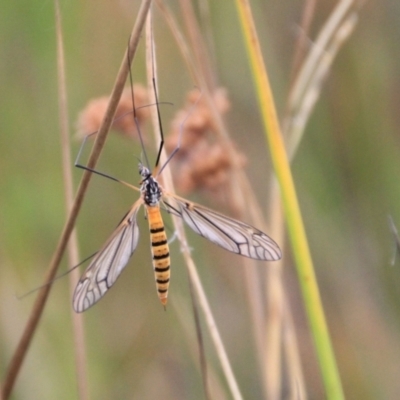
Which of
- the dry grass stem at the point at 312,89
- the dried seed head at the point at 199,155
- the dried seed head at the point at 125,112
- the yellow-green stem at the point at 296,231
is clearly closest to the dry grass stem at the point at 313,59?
the dry grass stem at the point at 312,89

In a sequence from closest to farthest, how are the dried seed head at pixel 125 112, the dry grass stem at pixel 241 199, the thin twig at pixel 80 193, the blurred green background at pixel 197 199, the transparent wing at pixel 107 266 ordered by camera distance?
the thin twig at pixel 80 193 → the transparent wing at pixel 107 266 → the dry grass stem at pixel 241 199 → the dried seed head at pixel 125 112 → the blurred green background at pixel 197 199

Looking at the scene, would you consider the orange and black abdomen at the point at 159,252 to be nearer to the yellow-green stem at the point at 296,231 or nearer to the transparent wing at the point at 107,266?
the transparent wing at the point at 107,266

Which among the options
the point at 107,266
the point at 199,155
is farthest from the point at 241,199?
the point at 107,266

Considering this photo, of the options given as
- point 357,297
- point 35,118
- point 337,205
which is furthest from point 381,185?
point 35,118

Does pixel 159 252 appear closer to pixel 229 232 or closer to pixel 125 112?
pixel 229 232

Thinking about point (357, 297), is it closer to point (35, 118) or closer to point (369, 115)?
point (369, 115)

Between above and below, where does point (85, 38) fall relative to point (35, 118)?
above

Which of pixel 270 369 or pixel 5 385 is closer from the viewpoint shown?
pixel 5 385
